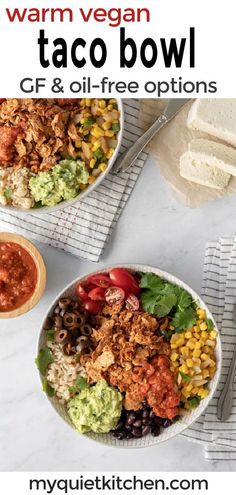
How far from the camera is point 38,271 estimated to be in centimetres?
453

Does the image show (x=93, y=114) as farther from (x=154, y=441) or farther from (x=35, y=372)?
(x=154, y=441)

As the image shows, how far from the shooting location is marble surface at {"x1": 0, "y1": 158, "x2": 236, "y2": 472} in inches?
189

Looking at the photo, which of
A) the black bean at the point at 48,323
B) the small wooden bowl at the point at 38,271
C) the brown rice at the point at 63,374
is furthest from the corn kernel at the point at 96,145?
the brown rice at the point at 63,374

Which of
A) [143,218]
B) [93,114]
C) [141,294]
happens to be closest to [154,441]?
[141,294]

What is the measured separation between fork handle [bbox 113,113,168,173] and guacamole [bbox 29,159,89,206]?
1.11 feet

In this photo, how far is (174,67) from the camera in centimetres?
482

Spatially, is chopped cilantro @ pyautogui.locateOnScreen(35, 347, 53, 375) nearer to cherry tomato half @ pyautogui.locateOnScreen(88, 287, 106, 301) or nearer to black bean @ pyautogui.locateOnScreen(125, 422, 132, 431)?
cherry tomato half @ pyautogui.locateOnScreen(88, 287, 106, 301)

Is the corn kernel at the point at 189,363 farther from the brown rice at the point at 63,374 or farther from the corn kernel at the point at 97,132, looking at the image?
the corn kernel at the point at 97,132

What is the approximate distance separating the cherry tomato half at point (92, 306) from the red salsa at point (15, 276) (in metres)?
0.38

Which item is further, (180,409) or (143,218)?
(143,218)

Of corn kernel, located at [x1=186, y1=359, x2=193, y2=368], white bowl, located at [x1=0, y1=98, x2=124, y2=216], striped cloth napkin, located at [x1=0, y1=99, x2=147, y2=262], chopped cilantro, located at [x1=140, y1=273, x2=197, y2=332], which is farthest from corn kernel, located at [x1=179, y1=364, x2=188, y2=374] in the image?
white bowl, located at [x1=0, y1=98, x2=124, y2=216]

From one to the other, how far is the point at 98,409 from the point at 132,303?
2.31 feet

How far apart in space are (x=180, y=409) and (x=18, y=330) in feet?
4.17

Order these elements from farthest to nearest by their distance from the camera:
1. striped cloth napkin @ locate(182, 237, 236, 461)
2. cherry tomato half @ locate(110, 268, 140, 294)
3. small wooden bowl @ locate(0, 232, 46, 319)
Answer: striped cloth napkin @ locate(182, 237, 236, 461) → small wooden bowl @ locate(0, 232, 46, 319) → cherry tomato half @ locate(110, 268, 140, 294)
